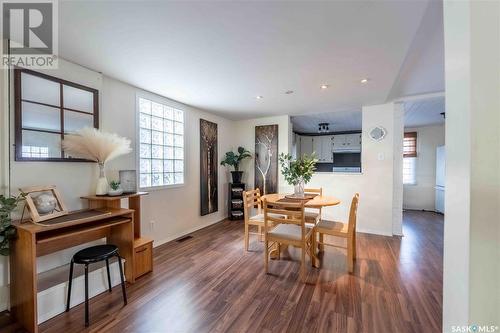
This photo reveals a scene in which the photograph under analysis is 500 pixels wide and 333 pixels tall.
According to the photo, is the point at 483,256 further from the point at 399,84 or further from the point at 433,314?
the point at 399,84

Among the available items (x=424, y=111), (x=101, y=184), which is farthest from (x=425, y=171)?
(x=101, y=184)

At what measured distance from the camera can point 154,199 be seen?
3.20 metres

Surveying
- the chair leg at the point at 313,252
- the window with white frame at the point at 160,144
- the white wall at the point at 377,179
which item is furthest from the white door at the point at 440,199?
the window with white frame at the point at 160,144

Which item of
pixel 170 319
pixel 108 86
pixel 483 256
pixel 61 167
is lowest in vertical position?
pixel 170 319

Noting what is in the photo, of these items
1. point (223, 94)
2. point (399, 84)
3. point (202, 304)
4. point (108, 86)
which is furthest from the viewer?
point (223, 94)

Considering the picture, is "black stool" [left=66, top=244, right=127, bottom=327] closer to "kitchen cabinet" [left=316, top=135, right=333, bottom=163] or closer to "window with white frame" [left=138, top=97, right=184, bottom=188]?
"window with white frame" [left=138, top=97, right=184, bottom=188]

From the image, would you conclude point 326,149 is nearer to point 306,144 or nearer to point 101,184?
point 306,144

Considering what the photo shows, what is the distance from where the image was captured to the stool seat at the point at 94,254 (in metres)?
1.73

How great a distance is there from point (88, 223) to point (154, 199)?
1.20 metres

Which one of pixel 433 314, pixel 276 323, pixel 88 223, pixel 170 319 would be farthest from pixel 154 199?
pixel 433 314

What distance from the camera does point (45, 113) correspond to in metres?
2.05

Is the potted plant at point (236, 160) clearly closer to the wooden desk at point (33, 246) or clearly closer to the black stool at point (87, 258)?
the wooden desk at point (33, 246)

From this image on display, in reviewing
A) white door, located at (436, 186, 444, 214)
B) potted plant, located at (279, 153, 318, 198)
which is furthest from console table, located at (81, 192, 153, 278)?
white door, located at (436, 186, 444, 214)

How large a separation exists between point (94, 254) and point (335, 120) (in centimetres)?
537
